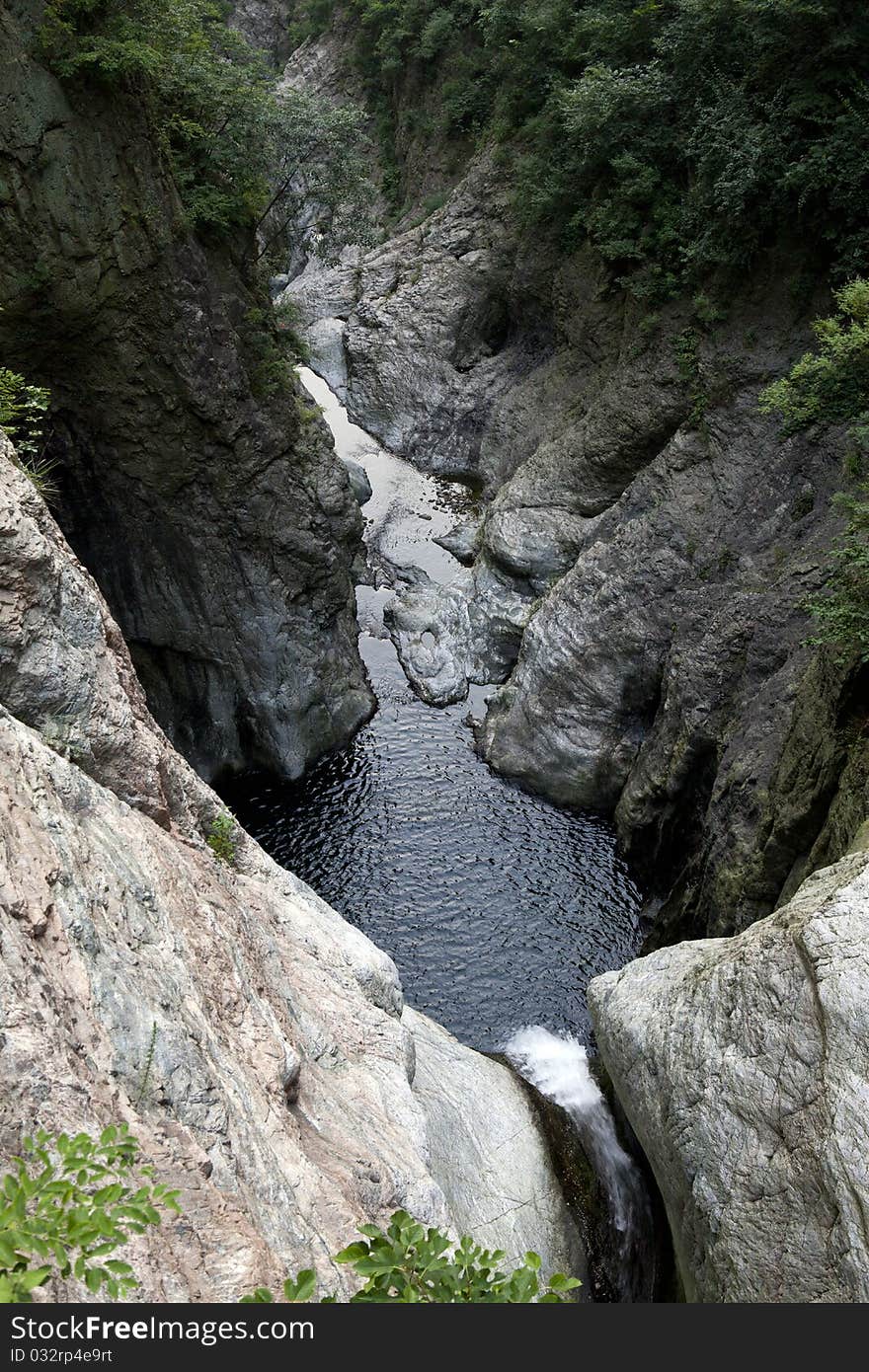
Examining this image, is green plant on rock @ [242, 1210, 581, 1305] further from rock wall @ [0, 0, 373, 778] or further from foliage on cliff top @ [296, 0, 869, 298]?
foliage on cliff top @ [296, 0, 869, 298]

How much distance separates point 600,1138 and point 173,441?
1387cm

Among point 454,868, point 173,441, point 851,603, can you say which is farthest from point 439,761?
point 851,603

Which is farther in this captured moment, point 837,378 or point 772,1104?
point 837,378

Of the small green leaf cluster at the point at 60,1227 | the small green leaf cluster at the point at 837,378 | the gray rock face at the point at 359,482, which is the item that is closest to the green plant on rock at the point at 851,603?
the small green leaf cluster at the point at 837,378

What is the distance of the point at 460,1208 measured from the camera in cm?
952

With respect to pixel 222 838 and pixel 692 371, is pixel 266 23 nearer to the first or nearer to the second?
pixel 692 371

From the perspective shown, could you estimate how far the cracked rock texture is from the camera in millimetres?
5234

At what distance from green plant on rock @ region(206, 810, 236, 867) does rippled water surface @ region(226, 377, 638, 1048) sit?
21.9 feet

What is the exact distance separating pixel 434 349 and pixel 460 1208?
28.0 metres

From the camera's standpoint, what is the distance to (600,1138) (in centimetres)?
1239

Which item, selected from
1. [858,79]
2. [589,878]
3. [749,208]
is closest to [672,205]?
[749,208]

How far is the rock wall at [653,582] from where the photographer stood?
1320 cm

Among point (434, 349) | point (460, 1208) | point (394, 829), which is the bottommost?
point (460, 1208)
